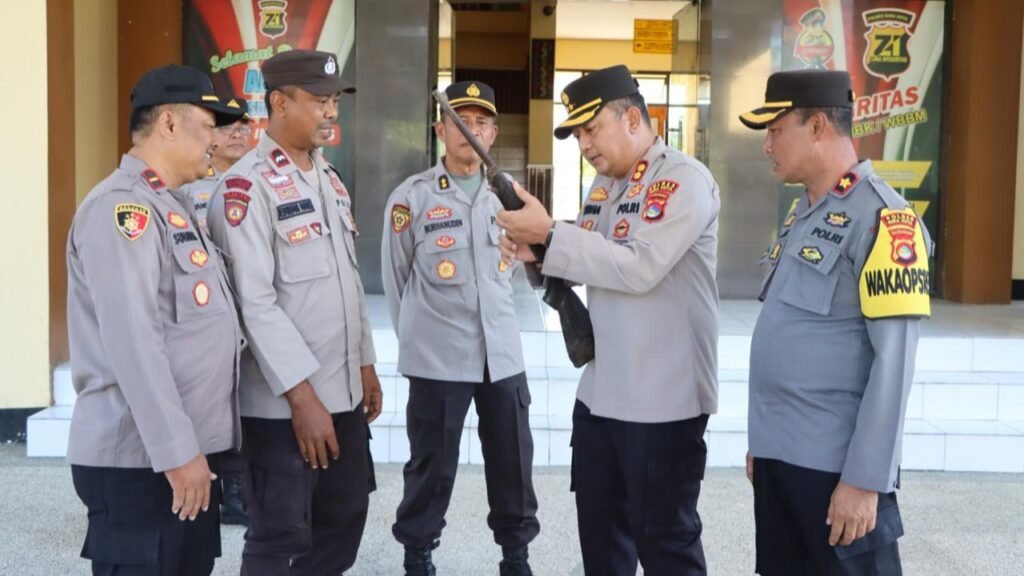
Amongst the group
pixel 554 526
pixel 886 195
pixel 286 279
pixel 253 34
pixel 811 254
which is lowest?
pixel 554 526

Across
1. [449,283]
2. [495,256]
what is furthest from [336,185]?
[495,256]

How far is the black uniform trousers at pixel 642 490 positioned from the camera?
2615mm

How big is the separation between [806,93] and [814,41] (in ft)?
20.6

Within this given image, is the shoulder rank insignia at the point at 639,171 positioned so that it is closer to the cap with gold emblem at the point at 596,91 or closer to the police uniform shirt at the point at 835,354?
the cap with gold emblem at the point at 596,91

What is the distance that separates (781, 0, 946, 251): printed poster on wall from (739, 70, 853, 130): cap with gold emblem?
19.8 ft

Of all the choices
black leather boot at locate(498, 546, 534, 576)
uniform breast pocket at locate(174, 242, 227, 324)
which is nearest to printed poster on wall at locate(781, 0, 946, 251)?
black leather boot at locate(498, 546, 534, 576)

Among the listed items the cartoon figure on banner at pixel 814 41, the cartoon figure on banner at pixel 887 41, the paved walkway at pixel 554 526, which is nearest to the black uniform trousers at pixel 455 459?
the paved walkway at pixel 554 526

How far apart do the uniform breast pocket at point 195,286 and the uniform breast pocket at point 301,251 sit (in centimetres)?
30

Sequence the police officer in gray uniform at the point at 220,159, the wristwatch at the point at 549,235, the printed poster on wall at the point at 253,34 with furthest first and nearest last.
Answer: the printed poster on wall at the point at 253,34
the police officer in gray uniform at the point at 220,159
the wristwatch at the point at 549,235

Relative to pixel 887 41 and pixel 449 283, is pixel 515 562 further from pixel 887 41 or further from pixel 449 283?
pixel 887 41

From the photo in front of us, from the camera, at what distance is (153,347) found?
2227 mm

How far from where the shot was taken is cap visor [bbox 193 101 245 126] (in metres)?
2.41

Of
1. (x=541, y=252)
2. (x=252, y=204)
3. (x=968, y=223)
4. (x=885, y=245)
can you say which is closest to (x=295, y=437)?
(x=252, y=204)

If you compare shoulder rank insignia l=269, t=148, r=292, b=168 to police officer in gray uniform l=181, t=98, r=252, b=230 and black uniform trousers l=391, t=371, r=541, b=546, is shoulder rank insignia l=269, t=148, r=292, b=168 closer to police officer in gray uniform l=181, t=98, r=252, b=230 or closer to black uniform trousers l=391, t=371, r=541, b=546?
black uniform trousers l=391, t=371, r=541, b=546
